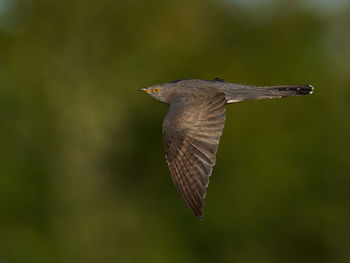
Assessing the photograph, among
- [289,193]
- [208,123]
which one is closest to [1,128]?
[289,193]

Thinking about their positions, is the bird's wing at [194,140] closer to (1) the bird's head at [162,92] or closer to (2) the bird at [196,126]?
(2) the bird at [196,126]

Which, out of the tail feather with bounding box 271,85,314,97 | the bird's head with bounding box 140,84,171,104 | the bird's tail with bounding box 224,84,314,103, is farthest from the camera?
the bird's head with bounding box 140,84,171,104

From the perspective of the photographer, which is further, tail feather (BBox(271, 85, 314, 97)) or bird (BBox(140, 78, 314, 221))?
tail feather (BBox(271, 85, 314, 97))

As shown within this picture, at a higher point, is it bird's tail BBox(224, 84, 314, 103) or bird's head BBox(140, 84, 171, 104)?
bird's tail BBox(224, 84, 314, 103)

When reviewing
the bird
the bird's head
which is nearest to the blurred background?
the bird's head

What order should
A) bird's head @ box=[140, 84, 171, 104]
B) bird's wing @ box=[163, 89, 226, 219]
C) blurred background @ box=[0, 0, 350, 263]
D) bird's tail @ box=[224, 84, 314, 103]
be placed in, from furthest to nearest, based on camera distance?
blurred background @ box=[0, 0, 350, 263], bird's head @ box=[140, 84, 171, 104], bird's tail @ box=[224, 84, 314, 103], bird's wing @ box=[163, 89, 226, 219]

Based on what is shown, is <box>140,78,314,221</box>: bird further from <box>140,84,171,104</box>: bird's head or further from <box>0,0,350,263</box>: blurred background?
<box>0,0,350,263</box>: blurred background
